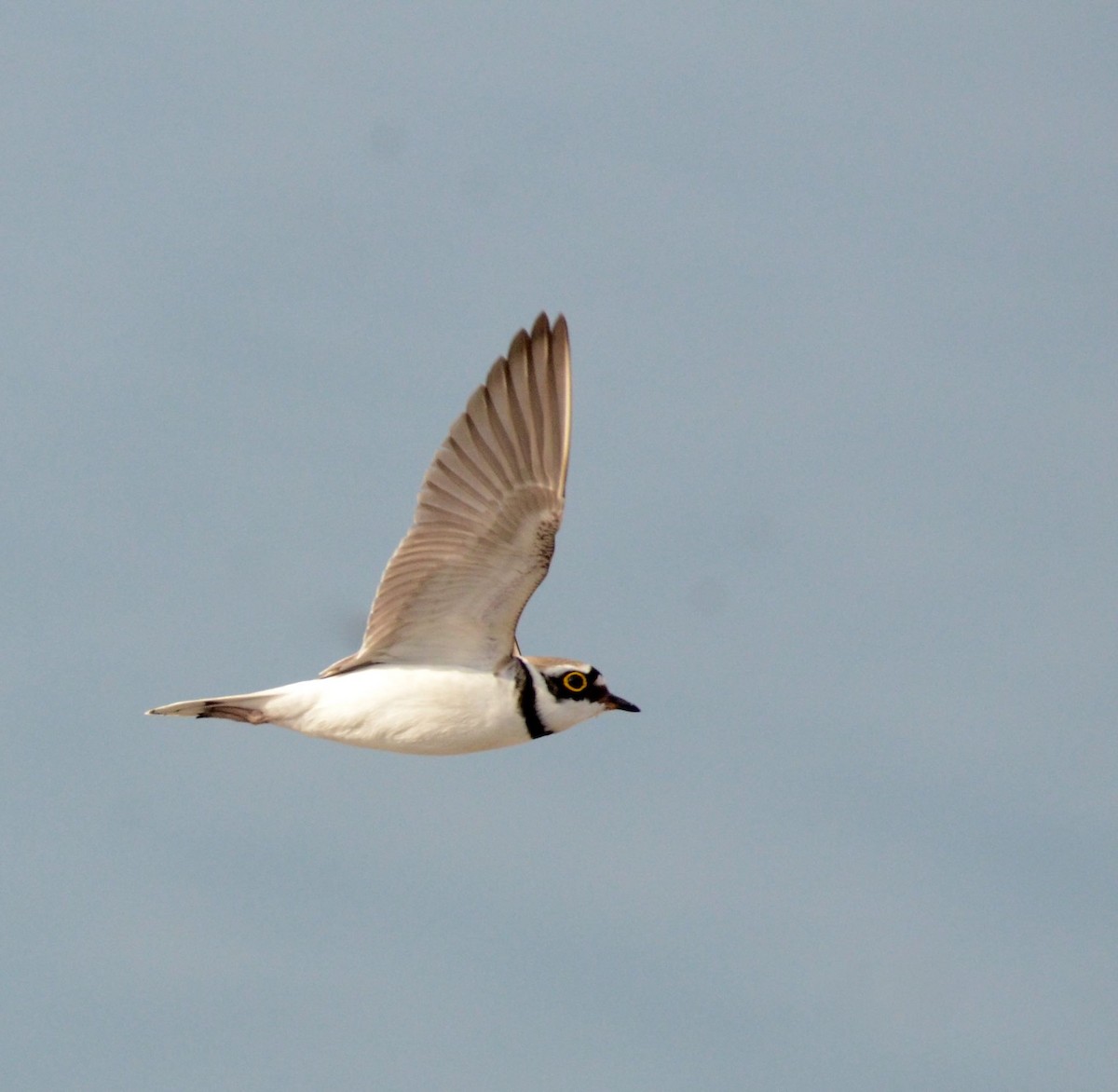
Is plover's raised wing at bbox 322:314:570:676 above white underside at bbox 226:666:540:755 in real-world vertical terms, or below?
above

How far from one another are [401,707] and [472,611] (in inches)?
34.2

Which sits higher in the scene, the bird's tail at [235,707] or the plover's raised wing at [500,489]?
the plover's raised wing at [500,489]

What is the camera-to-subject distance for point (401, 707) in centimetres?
2102

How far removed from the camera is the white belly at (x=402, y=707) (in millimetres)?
21016

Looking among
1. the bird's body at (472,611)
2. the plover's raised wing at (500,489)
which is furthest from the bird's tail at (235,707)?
the plover's raised wing at (500,489)

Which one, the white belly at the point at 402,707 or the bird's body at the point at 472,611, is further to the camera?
the white belly at the point at 402,707

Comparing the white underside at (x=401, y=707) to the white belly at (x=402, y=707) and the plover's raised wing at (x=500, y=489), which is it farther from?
the plover's raised wing at (x=500, y=489)

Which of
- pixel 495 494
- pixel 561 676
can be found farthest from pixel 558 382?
pixel 561 676

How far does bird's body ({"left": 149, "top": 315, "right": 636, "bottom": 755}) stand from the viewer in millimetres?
20688

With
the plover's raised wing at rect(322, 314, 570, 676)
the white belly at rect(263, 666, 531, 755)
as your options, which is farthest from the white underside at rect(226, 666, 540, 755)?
the plover's raised wing at rect(322, 314, 570, 676)

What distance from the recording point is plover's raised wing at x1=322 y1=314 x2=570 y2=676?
20.7 meters

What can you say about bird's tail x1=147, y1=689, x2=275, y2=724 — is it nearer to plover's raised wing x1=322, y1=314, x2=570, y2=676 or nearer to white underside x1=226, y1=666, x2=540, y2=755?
white underside x1=226, y1=666, x2=540, y2=755

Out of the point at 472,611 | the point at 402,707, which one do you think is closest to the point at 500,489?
the point at 472,611

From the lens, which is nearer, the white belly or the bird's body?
the bird's body
